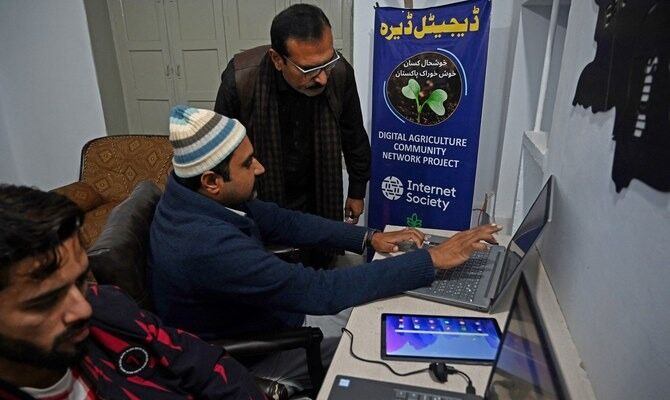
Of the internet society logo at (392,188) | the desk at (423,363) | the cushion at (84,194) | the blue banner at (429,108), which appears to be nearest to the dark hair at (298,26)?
the blue banner at (429,108)

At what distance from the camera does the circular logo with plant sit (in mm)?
2227

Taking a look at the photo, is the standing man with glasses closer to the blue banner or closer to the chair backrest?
the blue banner

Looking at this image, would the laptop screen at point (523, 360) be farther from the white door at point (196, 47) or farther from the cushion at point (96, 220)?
the white door at point (196, 47)

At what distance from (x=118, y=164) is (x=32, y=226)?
98.2 inches

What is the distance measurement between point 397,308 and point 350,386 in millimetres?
284

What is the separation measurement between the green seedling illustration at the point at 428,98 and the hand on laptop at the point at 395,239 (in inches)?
45.2

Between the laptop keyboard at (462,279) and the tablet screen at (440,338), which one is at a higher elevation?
the laptop keyboard at (462,279)

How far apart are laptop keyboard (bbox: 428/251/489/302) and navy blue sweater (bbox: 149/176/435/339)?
0.16ft

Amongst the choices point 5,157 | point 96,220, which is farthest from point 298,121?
point 5,157

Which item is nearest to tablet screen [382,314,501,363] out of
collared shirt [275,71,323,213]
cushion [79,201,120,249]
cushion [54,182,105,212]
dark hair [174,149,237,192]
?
dark hair [174,149,237,192]

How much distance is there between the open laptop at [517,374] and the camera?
468 mm

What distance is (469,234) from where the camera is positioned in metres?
1.11

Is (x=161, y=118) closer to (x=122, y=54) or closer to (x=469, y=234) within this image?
(x=122, y=54)

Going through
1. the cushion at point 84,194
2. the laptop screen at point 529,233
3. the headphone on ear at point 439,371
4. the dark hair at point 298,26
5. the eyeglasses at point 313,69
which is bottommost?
the cushion at point 84,194
